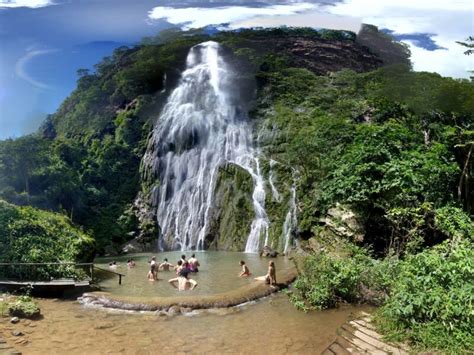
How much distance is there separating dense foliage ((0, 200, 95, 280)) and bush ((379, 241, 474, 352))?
23.9 feet

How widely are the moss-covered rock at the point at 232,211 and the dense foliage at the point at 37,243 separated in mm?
8230

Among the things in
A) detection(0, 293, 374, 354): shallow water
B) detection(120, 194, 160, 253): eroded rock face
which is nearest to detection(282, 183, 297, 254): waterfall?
detection(120, 194, 160, 253): eroded rock face

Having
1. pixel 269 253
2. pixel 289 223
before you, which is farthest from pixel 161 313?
pixel 289 223

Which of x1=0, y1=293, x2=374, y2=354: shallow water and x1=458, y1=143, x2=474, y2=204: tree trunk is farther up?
x1=458, y1=143, x2=474, y2=204: tree trunk

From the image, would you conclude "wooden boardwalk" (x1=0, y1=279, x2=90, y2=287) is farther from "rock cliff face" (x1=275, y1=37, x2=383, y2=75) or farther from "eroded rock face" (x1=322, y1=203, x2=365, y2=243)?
"rock cliff face" (x1=275, y1=37, x2=383, y2=75)

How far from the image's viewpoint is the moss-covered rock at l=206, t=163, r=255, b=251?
A: 1930 cm

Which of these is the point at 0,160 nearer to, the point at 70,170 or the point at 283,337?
the point at 70,170

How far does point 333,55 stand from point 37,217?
28561mm

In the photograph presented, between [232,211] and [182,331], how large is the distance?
43.4 ft

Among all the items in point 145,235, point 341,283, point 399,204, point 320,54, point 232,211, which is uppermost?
point 320,54

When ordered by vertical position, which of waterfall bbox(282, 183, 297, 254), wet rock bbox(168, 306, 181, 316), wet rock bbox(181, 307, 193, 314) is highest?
wet rock bbox(168, 306, 181, 316)

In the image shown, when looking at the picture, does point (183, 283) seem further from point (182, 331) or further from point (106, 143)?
point (106, 143)

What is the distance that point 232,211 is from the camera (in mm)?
20031

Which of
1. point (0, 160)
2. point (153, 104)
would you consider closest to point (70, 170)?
point (0, 160)
